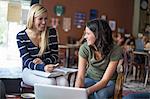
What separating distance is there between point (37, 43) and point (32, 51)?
9 centimetres

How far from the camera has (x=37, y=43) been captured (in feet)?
8.71

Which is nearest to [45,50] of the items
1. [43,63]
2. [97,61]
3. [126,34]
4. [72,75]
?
[43,63]

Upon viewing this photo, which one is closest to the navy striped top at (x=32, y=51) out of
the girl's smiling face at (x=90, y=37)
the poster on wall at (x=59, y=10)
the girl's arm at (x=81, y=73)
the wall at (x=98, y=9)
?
the girl's arm at (x=81, y=73)

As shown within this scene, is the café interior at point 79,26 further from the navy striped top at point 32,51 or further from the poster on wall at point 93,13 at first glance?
the navy striped top at point 32,51

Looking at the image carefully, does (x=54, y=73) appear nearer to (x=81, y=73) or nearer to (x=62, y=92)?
(x=81, y=73)

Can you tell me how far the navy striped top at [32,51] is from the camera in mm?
2556

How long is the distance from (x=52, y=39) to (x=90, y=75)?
562 mm

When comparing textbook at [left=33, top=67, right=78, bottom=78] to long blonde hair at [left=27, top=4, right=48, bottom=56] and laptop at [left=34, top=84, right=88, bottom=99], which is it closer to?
long blonde hair at [left=27, top=4, right=48, bottom=56]

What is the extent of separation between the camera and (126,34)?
8.40 metres

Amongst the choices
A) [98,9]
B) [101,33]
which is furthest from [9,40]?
[101,33]

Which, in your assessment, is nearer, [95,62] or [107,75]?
[107,75]

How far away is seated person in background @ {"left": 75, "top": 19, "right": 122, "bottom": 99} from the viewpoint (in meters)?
2.20

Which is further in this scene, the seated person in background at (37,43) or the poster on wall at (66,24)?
the poster on wall at (66,24)

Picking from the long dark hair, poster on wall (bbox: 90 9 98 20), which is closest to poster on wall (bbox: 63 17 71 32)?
poster on wall (bbox: 90 9 98 20)
